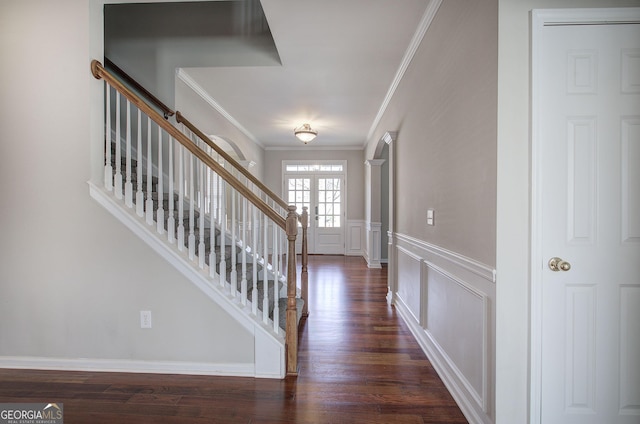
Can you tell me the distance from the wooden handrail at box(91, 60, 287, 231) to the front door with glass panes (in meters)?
5.32

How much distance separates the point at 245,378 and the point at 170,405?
0.48m

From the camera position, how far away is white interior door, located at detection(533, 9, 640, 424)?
1472 millimetres

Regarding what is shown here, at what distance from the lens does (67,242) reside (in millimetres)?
→ 2232

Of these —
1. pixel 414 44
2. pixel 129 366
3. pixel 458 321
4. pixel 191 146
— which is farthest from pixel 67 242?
pixel 414 44

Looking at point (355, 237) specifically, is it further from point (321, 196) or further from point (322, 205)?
point (321, 196)

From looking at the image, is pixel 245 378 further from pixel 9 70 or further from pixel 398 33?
pixel 398 33

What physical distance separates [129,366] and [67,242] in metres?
0.99

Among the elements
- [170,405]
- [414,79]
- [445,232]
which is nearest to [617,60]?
[445,232]
